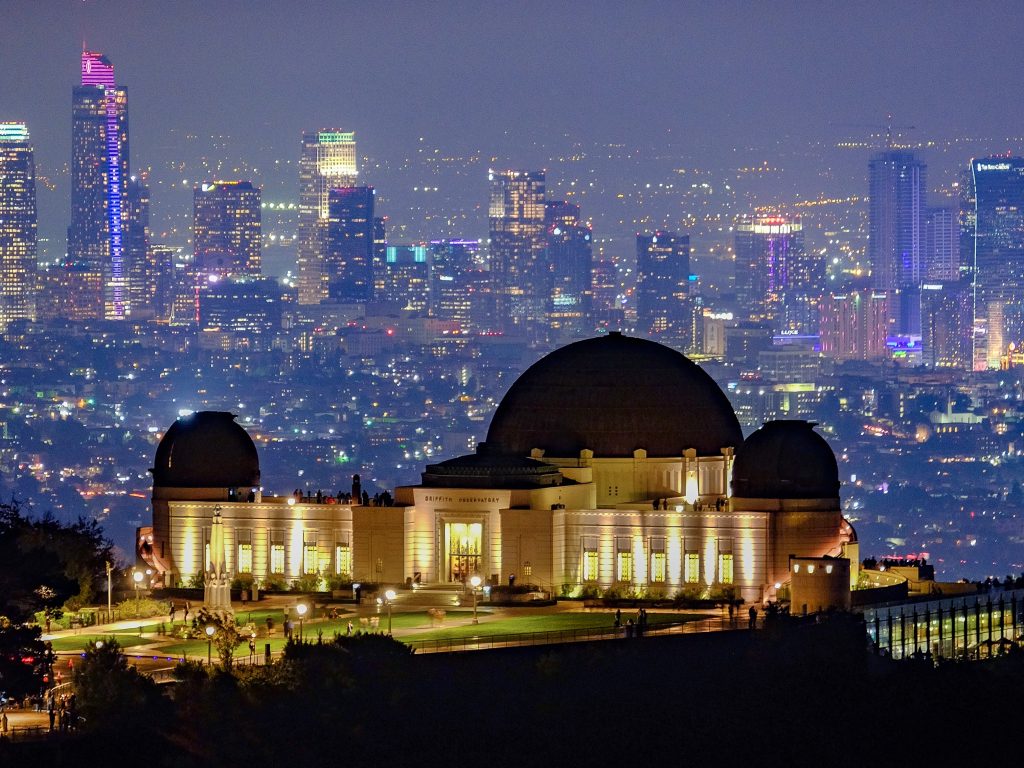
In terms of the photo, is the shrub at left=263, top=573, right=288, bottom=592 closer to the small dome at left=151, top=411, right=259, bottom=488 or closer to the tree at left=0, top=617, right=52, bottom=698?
the small dome at left=151, top=411, right=259, bottom=488

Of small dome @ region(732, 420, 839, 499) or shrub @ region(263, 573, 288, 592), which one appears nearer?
small dome @ region(732, 420, 839, 499)

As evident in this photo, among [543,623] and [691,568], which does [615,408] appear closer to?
[691,568]

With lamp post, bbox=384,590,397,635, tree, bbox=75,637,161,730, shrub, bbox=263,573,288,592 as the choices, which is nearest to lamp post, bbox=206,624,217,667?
lamp post, bbox=384,590,397,635

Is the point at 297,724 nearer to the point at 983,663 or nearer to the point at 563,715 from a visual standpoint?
the point at 563,715

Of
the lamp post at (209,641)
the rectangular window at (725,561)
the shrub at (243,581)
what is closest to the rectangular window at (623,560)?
the rectangular window at (725,561)

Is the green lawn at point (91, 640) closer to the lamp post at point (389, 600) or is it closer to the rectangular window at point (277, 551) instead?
the lamp post at point (389, 600)

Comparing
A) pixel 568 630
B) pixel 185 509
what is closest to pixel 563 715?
pixel 568 630

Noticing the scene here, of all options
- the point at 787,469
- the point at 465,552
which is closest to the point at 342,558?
Answer: the point at 465,552
